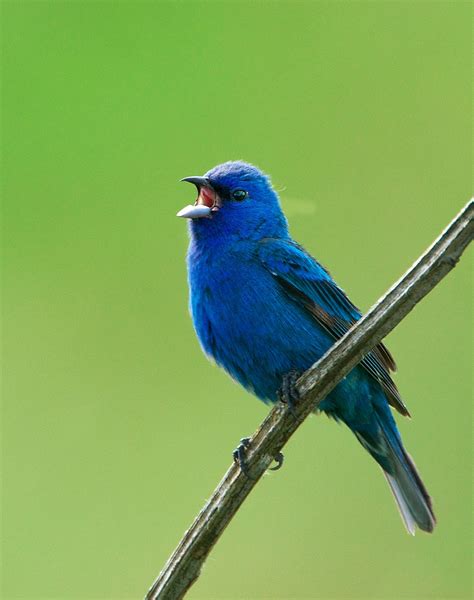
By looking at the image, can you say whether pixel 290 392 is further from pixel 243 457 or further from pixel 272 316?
pixel 272 316

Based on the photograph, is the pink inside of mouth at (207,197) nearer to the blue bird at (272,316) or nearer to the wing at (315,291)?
the blue bird at (272,316)

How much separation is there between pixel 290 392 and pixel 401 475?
1644mm

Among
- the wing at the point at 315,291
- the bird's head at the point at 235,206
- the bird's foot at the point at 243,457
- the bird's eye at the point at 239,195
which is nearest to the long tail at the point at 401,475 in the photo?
the wing at the point at 315,291

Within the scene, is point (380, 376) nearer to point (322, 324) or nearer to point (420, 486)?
point (322, 324)

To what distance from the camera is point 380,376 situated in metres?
4.58

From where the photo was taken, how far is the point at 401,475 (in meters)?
5.04

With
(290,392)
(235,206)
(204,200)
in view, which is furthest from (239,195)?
(290,392)

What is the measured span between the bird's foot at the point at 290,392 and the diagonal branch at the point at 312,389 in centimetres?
3

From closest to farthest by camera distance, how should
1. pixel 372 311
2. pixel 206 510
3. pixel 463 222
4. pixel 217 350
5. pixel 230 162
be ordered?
pixel 463 222, pixel 372 311, pixel 206 510, pixel 217 350, pixel 230 162

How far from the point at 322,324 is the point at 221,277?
0.60 meters

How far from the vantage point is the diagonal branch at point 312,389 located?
9.05ft

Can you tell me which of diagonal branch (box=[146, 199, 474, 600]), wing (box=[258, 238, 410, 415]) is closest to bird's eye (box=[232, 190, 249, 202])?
wing (box=[258, 238, 410, 415])

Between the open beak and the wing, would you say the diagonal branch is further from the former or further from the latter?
the open beak

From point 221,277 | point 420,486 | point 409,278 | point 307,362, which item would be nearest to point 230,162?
point 221,277
